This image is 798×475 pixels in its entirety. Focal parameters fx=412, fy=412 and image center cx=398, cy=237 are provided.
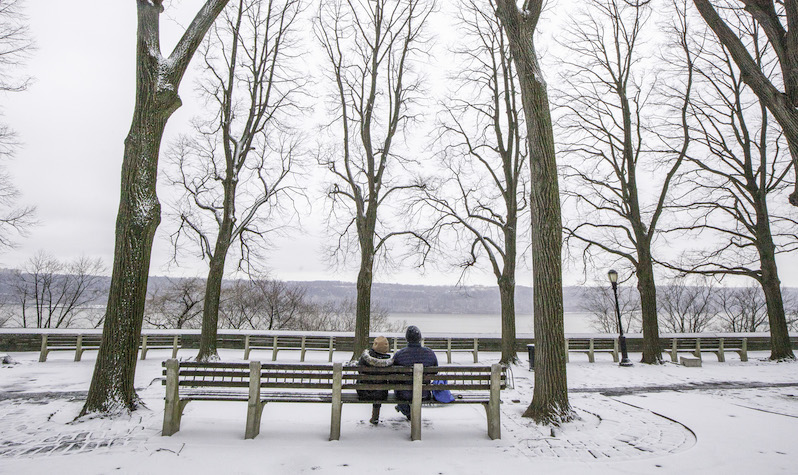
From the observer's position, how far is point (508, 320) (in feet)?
41.1

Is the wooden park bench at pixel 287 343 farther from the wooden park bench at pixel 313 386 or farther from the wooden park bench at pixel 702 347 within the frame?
the wooden park bench at pixel 702 347

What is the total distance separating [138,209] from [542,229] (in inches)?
236

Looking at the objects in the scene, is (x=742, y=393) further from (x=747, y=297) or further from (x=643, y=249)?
(x=747, y=297)

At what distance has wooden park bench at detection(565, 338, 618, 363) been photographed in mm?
14133

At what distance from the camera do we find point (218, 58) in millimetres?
13438

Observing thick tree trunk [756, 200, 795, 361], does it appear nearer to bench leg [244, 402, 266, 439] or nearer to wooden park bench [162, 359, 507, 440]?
wooden park bench [162, 359, 507, 440]

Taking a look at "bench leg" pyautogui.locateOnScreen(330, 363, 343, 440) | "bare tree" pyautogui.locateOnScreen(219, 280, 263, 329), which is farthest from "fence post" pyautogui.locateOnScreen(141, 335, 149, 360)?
"bare tree" pyautogui.locateOnScreen(219, 280, 263, 329)

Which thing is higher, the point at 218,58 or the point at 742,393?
the point at 218,58

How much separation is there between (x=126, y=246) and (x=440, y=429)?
199 inches

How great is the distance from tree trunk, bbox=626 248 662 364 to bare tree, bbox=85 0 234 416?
46.3 ft

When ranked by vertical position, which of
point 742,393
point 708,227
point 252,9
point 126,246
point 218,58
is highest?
point 252,9

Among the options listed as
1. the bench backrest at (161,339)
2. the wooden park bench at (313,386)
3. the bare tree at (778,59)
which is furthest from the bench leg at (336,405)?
the bench backrest at (161,339)

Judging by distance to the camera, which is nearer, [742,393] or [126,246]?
[126,246]

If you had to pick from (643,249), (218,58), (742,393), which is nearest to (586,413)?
(742,393)
